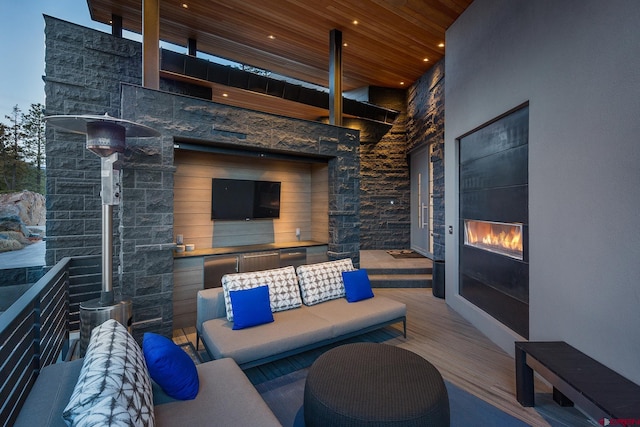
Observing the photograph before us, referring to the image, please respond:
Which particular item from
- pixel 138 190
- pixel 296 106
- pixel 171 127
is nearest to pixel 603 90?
pixel 171 127

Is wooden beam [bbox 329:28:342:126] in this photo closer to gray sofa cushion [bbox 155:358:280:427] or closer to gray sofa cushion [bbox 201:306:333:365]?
gray sofa cushion [bbox 201:306:333:365]

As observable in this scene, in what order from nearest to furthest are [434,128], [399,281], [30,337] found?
[30,337]
[399,281]
[434,128]

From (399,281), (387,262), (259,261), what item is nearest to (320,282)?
(259,261)

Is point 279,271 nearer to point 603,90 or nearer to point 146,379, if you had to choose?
point 146,379

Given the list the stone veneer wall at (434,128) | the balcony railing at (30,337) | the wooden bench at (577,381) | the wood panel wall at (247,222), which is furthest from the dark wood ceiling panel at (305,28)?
the wooden bench at (577,381)

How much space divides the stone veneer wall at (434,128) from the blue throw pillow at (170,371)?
462 cm

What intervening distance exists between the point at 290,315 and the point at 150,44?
325 cm

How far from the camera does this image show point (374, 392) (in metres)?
1.64

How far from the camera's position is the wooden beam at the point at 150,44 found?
3.03 metres

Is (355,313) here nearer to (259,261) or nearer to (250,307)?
(250,307)

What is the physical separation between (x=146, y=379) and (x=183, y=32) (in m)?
5.33

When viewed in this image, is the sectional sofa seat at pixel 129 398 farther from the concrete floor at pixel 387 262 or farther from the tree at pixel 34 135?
the concrete floor at pixel 387 262

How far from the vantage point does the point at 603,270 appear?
191 cm

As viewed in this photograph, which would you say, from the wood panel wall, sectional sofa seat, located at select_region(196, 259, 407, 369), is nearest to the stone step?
the wood panel wall
